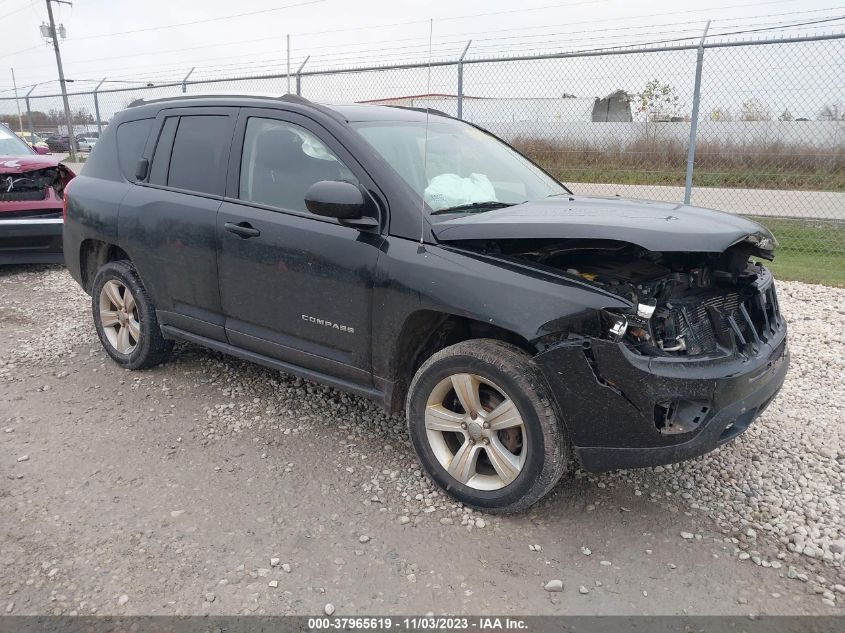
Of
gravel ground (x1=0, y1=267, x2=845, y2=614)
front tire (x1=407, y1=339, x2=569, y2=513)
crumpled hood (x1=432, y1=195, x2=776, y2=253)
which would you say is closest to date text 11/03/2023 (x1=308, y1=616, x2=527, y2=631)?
gravel ground (x1=0, y1=267, x2=845, y2=614)

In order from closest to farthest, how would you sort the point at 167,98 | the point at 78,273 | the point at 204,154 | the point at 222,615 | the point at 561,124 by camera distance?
the point at 222,615 < the point at 204,154 < the point at 167,98 < the point at 78,273 < the point at 561,124

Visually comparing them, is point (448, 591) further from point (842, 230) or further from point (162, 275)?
point (842, 230)

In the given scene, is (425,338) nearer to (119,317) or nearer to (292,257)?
(292,257)

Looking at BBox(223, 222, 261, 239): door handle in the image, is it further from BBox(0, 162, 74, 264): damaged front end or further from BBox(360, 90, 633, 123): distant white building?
BBox(360, 90, 633, 123): distant white building

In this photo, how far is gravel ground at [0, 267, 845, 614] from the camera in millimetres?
2502

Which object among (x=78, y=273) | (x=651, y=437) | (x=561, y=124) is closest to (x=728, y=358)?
(x=651, y=437)

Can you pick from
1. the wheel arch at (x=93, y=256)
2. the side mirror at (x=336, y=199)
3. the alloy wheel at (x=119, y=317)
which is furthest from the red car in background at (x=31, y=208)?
the side mirror at (x=336, y=199)

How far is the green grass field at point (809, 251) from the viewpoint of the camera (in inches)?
286

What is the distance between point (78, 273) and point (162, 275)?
123 centimetres

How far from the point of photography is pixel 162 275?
4.17m

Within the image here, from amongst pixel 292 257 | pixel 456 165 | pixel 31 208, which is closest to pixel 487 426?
pixel 292 257

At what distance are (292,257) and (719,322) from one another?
208cm

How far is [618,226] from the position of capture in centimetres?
261

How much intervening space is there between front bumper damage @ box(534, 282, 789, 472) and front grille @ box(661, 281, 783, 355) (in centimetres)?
8
